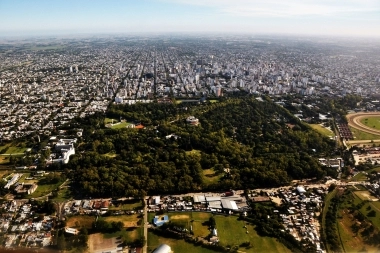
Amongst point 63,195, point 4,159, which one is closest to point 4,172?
point 4,159

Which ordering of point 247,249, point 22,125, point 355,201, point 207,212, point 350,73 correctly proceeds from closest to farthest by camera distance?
point 247,249 → point 207,212 → point 355,201 → point 22,125 → point 350,73

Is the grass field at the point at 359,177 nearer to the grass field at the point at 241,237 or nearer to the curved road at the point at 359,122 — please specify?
the curved road at the point at 359,122

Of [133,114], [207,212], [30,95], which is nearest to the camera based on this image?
[207,212]

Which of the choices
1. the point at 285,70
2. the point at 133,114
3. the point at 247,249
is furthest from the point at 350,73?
the point at 247,249

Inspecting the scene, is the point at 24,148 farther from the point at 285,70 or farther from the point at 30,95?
the point at 285,70

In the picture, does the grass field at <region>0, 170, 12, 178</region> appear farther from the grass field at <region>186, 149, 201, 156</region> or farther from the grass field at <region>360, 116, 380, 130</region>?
the grass field at <region>360, 116, 380, 130</region>

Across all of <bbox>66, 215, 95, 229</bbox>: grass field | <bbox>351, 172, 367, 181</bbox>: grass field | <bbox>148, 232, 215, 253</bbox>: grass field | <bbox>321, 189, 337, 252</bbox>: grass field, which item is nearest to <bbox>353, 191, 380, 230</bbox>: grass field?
<bbox>321, 189, 337, 252</bbox>: grass field

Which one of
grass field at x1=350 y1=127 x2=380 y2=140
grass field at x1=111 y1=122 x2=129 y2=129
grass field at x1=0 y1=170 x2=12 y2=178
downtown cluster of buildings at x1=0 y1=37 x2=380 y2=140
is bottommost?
grass field at x1=0 y1=170 x2=12 y2=178
